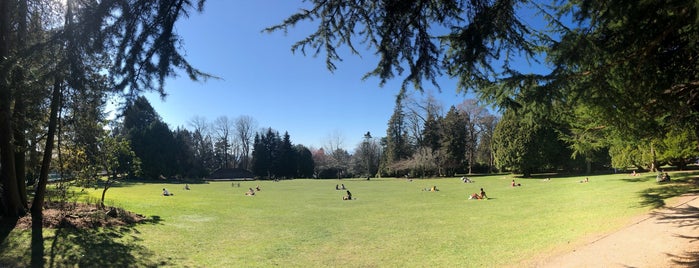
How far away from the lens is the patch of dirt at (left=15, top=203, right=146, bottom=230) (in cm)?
1084

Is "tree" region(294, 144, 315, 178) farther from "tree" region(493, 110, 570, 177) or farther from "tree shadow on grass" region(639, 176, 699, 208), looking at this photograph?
"tree shadow on grass" region(639, 176, 699, 208)

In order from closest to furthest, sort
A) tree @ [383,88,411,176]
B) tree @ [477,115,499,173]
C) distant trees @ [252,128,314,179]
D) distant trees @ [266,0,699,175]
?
1. distant trees @ [266,0,699,175]
2. tree @ [477,115,499,173]
3. tree @ [383,88,411,176]
4. distant trees @ [252,128,314,179]

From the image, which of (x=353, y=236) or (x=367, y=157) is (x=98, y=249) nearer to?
(x=353, y=236)

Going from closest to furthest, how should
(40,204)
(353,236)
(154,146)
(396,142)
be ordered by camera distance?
(40,204) < (353,236) < (154,146) < (396,142)

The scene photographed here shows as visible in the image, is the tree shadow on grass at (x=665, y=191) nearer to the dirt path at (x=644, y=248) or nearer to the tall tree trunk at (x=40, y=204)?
the dirt path at (x=644, y=248)

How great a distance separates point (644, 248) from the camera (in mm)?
8414

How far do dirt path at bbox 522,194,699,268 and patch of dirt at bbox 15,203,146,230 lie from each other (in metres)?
Answer: 12.4

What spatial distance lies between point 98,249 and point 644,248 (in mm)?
13139

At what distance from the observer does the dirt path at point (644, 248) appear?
761cm

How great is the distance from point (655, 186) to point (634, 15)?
16823 millimetres

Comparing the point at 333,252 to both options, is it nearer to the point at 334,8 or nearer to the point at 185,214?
the point at 334,8

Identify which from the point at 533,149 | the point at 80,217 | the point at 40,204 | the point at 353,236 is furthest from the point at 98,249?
the point at 533,149

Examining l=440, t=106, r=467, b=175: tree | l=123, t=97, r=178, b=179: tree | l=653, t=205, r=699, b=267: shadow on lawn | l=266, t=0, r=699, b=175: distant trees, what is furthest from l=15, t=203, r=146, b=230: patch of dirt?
l=440, t=106, r=467, b=175: tree

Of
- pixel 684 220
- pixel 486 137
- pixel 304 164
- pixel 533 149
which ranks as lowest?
pixel 684 220
